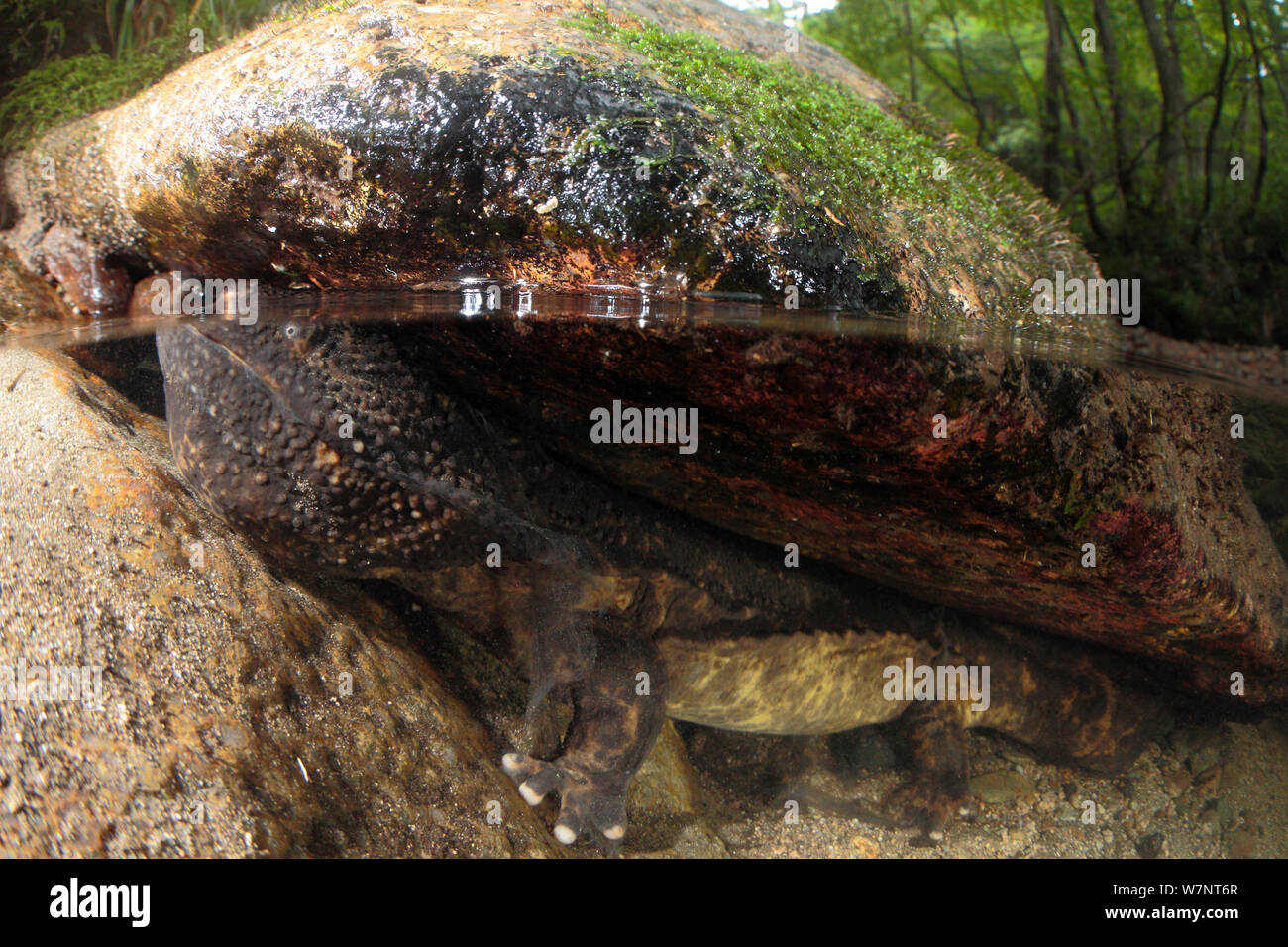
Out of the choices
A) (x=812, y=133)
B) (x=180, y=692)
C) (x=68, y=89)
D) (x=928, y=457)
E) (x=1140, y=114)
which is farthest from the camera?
(x=1140, y=114)

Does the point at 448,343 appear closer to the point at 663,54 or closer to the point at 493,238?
the point at 493,238

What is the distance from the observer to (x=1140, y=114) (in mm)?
10500

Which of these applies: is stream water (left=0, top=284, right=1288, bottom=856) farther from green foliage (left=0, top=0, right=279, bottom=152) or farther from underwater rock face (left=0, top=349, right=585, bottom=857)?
green foliage (left=0, top=0, right=279, bottom=152)

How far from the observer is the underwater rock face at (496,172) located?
2.86 metres

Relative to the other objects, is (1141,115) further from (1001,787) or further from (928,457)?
(928,457)

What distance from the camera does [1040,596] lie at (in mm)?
4508

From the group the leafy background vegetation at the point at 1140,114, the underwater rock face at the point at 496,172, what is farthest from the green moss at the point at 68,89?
the leafy background vegetation at the point at 1140,114

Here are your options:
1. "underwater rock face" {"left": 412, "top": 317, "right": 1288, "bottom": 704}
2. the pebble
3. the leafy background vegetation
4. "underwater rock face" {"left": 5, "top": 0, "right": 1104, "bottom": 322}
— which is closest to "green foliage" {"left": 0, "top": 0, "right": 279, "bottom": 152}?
"underwater rock face" {"left": 5, "top": 0, "right": 1104, "bottom": 322}

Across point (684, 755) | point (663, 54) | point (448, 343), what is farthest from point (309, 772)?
point (663, 54)

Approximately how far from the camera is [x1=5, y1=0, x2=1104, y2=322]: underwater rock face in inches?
113

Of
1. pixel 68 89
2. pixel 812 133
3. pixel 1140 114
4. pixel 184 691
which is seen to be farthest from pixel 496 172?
pixel 1140 114

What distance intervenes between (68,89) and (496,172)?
3.62 meters

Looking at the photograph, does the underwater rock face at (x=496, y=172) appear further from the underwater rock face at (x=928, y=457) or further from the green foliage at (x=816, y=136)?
the underwater rock face at (x=928, y=457)

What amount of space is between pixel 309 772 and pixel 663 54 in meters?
3.55
